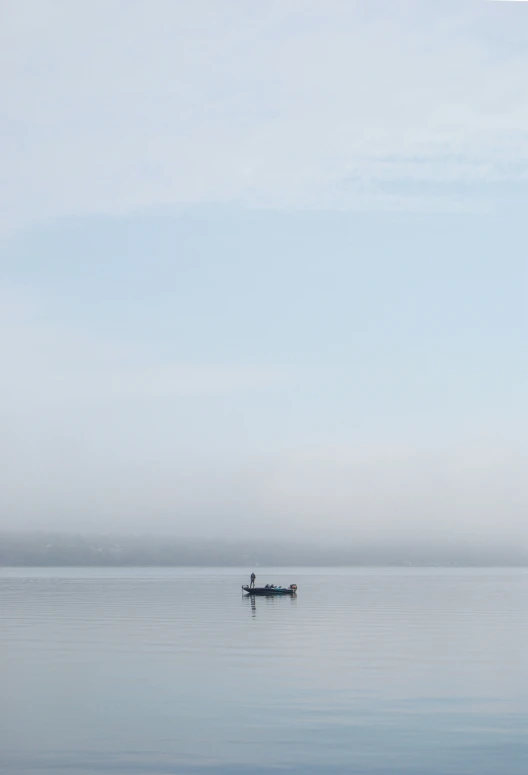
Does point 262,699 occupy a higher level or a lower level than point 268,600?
lower

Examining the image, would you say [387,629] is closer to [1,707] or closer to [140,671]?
[140,671]

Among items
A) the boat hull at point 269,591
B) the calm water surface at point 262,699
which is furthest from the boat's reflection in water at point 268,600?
the calm water surface at point 262,699

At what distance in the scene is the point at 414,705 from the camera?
38.5m

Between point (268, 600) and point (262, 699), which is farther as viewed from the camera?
point (268, 600)

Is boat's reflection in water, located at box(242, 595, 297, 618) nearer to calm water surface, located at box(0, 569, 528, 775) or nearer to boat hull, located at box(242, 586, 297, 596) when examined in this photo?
boat hull, located at box(242, 586, 297, 596)

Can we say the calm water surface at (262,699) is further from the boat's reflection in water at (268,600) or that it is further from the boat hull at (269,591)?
the boat hull at (269,591)

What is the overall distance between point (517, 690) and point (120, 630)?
36268 mm

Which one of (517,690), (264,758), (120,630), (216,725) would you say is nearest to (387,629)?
(120,630)

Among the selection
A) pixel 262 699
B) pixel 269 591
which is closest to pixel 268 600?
pixel 269 591

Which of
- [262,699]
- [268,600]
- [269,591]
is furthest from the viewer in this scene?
[269,591]

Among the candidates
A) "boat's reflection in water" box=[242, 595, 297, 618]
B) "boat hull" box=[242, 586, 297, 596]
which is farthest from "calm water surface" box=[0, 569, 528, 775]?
"boat hull" box=[242, 586, 297, 596]

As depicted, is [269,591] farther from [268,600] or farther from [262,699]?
[262,699]

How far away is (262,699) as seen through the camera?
39656 millimetres

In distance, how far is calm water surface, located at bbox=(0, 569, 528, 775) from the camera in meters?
29.8
